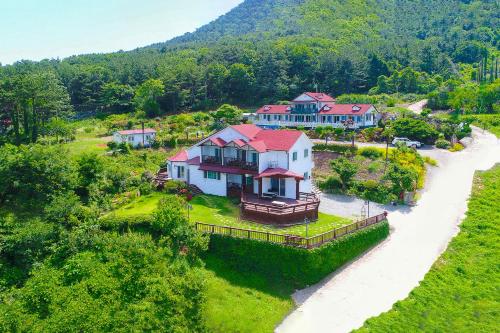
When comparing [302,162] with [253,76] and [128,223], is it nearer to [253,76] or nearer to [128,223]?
[128,223]

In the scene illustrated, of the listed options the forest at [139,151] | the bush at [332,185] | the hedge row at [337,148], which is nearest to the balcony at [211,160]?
the forest at [139,151]

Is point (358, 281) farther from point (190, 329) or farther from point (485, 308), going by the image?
point (190, 329)

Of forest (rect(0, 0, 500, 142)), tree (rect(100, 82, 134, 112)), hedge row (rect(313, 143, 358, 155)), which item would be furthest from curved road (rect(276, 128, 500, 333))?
tree (rect(100, 82, 134, 112))

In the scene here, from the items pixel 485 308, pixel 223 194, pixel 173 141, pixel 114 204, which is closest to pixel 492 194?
pixel 485 308

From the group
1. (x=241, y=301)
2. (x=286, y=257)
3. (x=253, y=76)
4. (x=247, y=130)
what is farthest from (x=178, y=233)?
(x=253, y=76)

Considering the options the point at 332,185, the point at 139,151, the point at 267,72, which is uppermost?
the point at 267,72

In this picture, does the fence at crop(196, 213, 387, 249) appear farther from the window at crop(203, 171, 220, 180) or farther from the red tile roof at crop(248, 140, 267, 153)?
the red tile roof at crop(248, 140, 267, 153)
